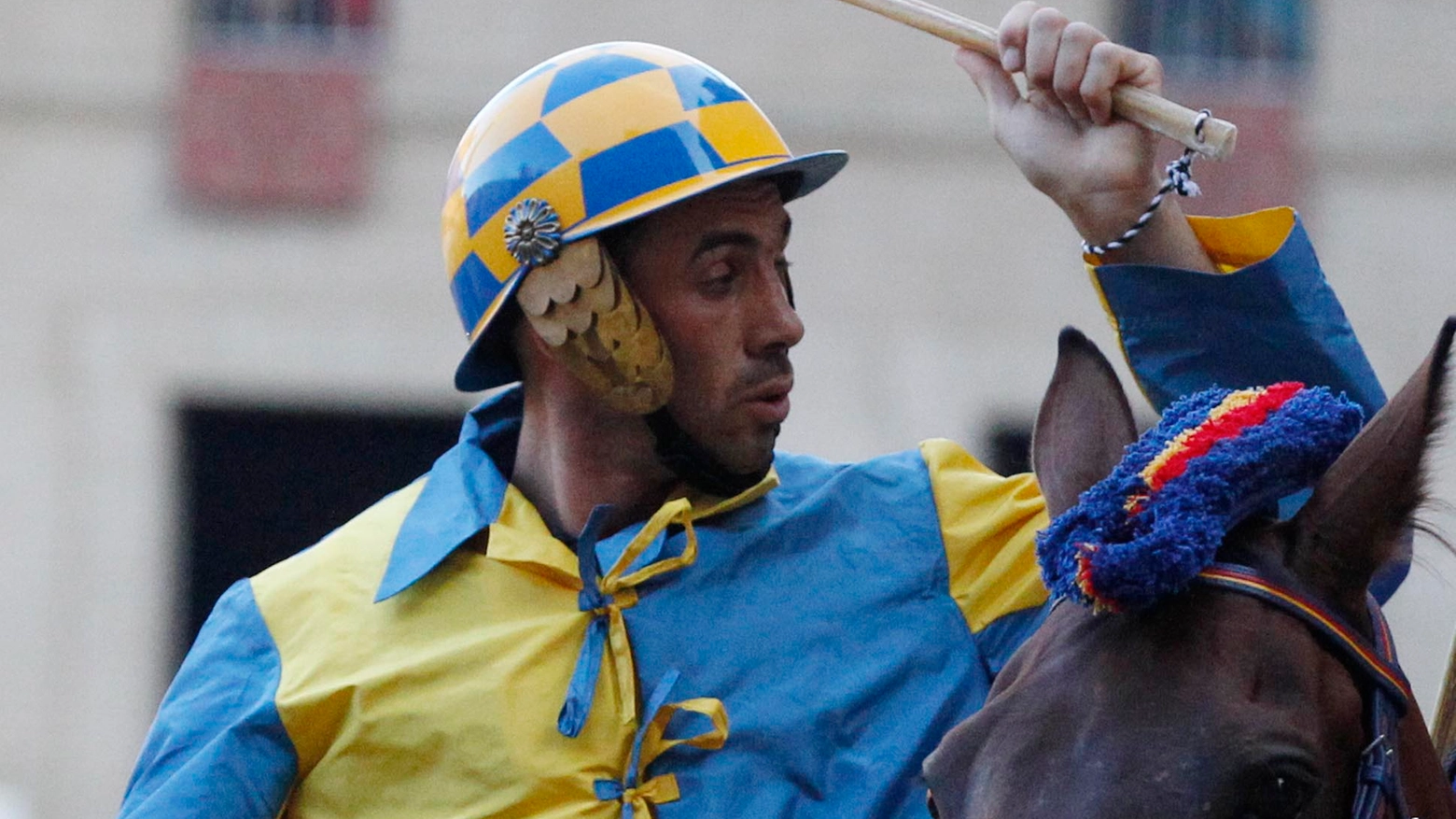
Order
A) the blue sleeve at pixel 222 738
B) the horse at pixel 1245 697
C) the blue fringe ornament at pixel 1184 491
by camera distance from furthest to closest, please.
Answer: the blue sleeve at pixel 222 738
the blue fringe ornament at pixel 1184 491
the horse at pixel 1245 697

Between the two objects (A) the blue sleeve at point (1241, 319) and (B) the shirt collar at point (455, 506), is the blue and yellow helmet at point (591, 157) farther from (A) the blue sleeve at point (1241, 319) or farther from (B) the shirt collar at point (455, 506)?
(A) the blue sleeve at point (1241, 319)

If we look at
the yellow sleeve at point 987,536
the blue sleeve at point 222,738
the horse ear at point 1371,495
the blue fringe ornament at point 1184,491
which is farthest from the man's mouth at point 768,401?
the horse ear at point 1371,495

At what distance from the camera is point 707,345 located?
10.4 feet

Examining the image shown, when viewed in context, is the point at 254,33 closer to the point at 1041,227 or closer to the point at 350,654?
the point at 1041,227

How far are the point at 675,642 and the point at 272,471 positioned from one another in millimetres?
7900

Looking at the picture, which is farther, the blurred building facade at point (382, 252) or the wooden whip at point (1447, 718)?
the blurred building facade at point (382, 252)

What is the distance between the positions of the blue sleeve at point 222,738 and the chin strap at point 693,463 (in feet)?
2.02

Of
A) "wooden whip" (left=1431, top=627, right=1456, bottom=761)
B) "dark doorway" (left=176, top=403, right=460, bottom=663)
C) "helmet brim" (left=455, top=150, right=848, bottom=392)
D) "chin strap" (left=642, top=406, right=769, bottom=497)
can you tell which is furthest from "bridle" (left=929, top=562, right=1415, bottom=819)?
"dark doorway" (left=176, top=403, right=460, bottom=663)

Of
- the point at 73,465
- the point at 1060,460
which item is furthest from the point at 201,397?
the point at 1060,460

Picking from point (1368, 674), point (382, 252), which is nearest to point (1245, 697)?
point (1368, 674)

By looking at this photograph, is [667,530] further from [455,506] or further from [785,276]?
[785,276]

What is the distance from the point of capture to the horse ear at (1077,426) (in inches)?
98.4

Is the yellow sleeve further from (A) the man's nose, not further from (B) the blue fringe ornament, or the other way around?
(B) the blue fringe ornament

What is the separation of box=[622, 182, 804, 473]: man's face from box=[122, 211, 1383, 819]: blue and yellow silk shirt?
0.36 ft
